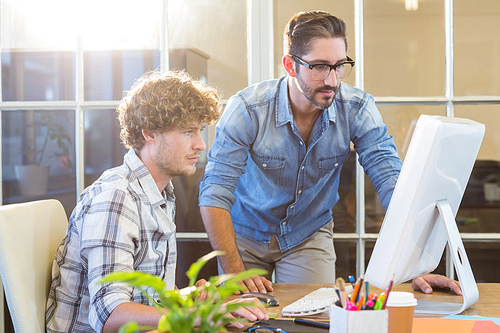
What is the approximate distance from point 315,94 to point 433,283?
30.2 inches

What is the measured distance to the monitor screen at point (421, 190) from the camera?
0.97 meters

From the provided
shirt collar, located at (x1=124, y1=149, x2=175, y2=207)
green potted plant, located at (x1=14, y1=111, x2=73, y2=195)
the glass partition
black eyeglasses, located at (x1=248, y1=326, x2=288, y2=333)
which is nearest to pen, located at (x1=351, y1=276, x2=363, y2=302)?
black eyeglasses, located at (x1=248, y1=326, x2=288, y2=333)

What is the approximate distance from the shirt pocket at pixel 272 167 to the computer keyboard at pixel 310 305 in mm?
648

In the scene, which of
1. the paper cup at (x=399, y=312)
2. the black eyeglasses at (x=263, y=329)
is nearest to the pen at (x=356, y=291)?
the paper cup at (x=399, y=312)

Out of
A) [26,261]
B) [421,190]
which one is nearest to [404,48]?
[421,190]

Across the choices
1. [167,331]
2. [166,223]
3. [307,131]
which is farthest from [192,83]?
[167,331]

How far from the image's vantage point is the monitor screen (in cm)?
97

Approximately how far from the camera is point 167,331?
0.62m

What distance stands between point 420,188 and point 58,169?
6.19ft

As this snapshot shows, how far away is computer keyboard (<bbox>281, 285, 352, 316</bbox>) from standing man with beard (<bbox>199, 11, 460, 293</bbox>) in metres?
0.43

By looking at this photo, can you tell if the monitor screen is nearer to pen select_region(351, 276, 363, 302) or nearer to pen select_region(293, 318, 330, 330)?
pen select_region(293, 318, 330, 330)

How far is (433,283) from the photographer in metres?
1.40

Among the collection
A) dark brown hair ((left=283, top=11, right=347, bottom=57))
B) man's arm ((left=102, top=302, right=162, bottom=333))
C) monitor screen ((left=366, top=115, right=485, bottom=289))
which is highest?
dark brown hair ((left=283, top=11, right=347, bottom=57))

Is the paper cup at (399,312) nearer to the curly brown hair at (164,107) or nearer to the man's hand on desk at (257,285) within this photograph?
the man's hand on desk at (257,285)
